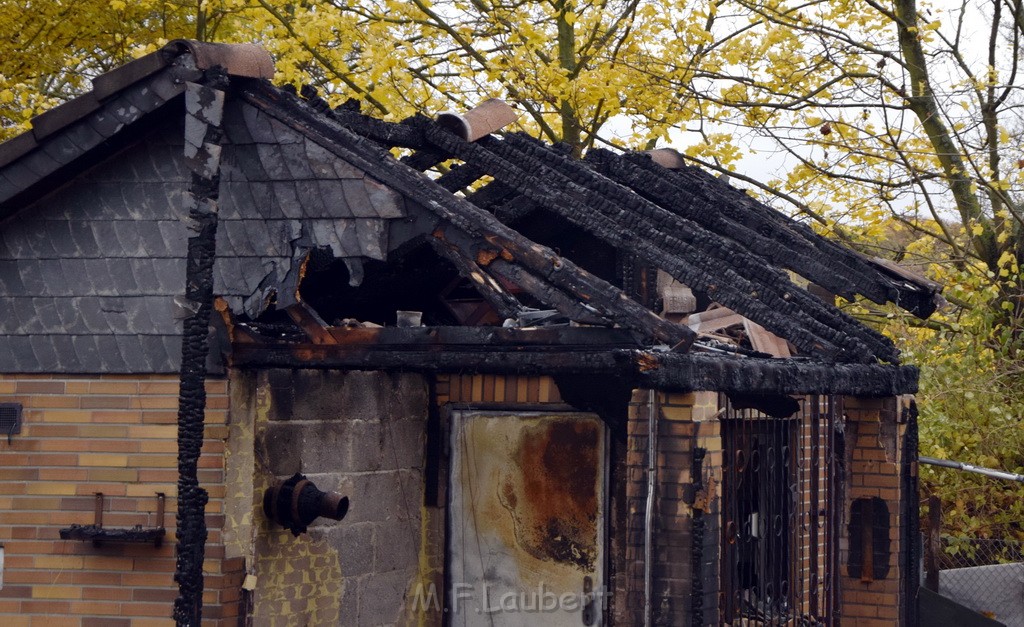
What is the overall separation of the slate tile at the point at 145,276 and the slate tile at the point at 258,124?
0.87 meters

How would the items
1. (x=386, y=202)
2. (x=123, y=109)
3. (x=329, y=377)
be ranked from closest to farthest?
(x=386, y=202) → (x=123, y=109) → (x=329, y=377)

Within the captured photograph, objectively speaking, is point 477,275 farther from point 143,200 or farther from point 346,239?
point 143,200

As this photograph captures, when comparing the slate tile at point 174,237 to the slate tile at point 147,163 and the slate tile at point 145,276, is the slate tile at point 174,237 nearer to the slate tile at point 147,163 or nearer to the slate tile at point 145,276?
the slate tile at point 145,276

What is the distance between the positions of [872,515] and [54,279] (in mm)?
5371

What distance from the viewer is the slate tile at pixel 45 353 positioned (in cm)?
589

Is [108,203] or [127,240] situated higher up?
[108,203]

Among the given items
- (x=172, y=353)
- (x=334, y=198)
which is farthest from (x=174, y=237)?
(x=334, y=198)

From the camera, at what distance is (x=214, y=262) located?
562cm

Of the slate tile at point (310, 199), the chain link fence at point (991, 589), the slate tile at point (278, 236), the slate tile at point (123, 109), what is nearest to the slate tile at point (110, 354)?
the slate tile at point (278, 236)

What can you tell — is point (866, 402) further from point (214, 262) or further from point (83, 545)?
A: point (83, 545)

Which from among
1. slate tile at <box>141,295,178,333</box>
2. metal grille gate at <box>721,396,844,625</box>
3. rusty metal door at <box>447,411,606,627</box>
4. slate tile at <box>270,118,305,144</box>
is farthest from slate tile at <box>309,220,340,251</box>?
metal grille gate at <box>721,396,844,625</box>

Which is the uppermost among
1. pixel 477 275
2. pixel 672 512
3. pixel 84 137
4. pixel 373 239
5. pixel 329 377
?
pixel 84 137

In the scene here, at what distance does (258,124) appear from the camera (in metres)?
5.71

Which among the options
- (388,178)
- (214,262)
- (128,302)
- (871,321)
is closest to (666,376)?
(388,178)
